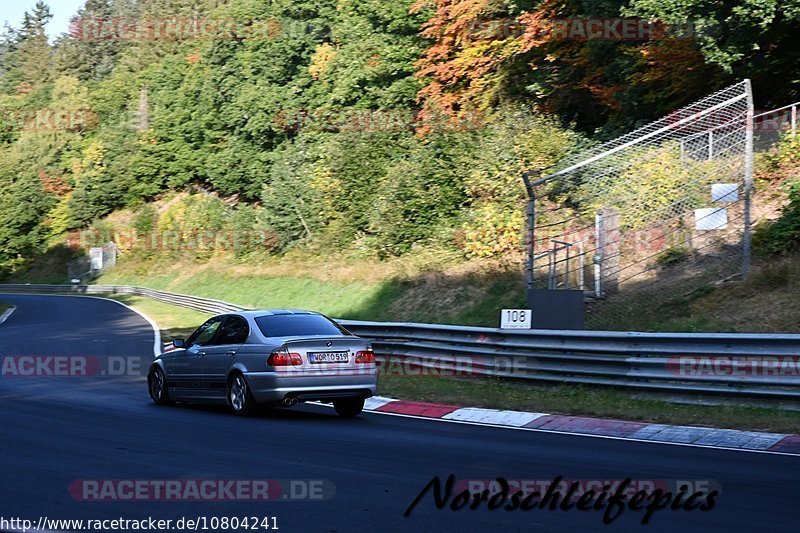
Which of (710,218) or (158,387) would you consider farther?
(710,218)

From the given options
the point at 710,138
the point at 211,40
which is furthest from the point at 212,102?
the point at 710,138

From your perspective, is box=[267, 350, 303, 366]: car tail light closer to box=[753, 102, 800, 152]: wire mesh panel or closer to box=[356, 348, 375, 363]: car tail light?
box=[356, 348, 375, 363]: car tail light

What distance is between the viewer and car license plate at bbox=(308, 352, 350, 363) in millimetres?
13227

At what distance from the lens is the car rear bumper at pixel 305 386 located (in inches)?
513

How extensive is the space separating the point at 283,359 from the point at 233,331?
1.52 m

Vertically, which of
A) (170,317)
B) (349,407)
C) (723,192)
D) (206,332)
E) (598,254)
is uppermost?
(723,192)

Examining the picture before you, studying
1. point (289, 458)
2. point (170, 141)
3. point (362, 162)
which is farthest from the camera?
point (170, 141)

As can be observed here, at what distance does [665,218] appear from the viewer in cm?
2086

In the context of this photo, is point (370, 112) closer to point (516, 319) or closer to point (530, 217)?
point (530, 217)

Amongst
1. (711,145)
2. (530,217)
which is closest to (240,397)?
(530,217)

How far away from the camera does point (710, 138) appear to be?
19.8 m

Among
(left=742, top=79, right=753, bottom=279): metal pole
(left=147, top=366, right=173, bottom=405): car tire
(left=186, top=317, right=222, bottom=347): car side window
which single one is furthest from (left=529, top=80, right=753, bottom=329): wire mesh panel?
(left=147, top=366, right=173, bottom=405): car tire

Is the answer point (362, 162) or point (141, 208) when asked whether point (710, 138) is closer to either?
point (362, 162)

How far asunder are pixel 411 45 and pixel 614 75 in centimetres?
1678
